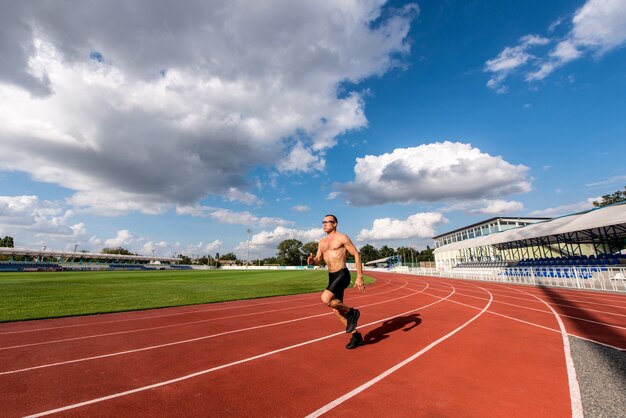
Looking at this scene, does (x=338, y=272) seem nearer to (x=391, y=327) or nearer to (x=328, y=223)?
(x=328, y=223)

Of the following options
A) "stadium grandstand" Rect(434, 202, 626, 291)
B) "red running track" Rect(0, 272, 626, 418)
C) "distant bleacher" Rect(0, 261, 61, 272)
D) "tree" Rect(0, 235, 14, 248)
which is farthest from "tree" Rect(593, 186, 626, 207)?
"tree" Rect(0, 235, 14, 248)

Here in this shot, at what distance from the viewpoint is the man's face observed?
5486mm

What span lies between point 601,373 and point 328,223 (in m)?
4.32

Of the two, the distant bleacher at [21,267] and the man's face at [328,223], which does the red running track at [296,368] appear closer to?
the man's face at [328,223]

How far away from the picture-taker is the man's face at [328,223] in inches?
216

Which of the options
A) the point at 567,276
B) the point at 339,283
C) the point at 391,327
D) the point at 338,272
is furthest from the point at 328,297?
the point at 567,276

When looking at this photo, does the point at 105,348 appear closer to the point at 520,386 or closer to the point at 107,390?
the point at 107,390

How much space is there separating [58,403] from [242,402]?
6.66ft

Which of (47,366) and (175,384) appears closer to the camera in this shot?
(175,384)

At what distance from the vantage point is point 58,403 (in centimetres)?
311

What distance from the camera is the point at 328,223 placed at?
5477 millimetres

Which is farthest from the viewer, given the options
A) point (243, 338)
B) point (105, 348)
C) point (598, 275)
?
point (598, 275)

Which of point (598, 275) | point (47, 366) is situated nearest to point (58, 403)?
point (47, 366)

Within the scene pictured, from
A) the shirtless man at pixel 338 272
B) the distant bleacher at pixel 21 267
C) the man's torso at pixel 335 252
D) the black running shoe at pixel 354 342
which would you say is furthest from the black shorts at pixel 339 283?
the distant bleacher at pixel 21 267
